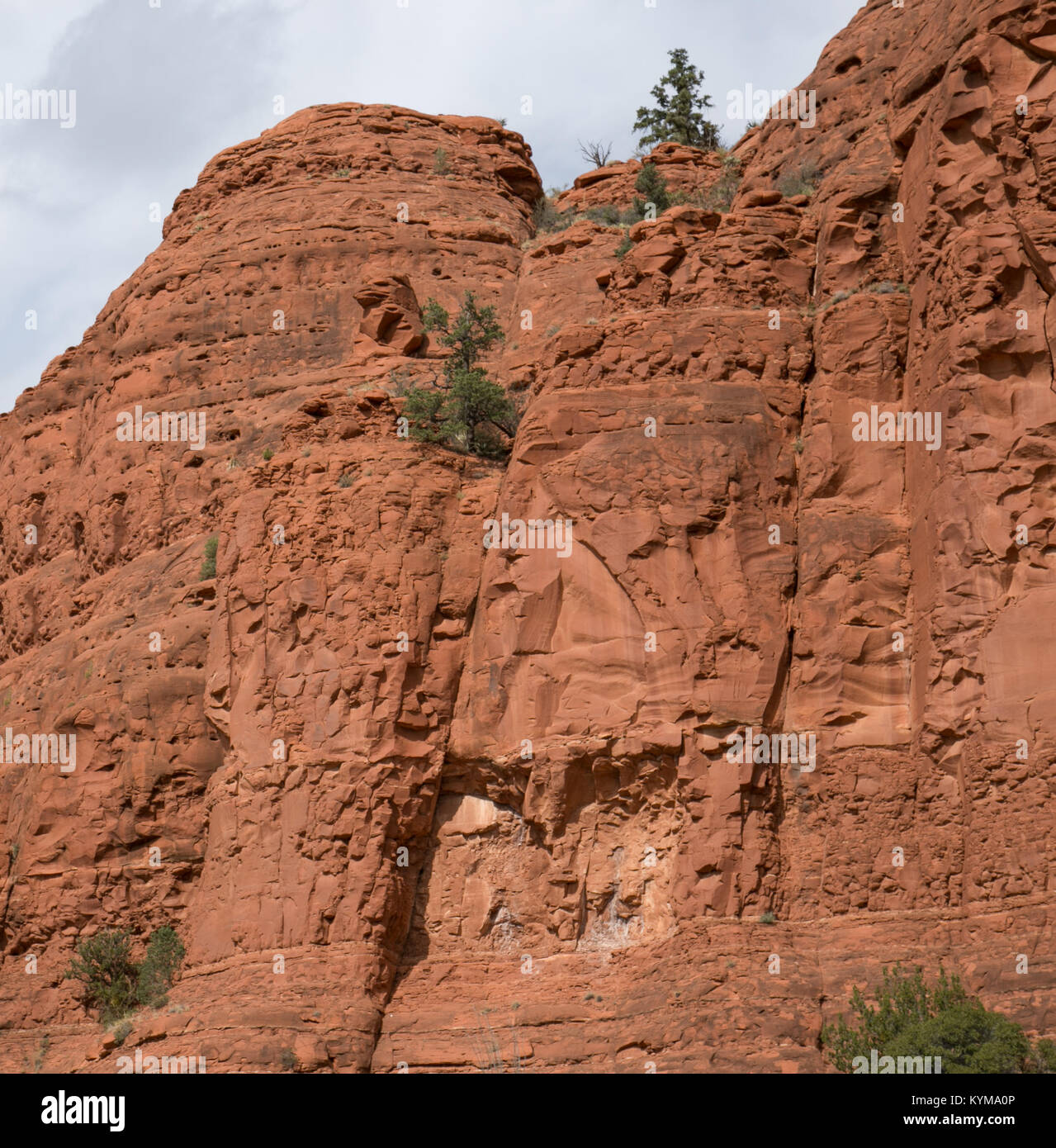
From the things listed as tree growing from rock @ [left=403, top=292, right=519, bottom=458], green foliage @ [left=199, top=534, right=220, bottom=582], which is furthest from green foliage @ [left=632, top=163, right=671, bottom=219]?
green foliage @ [left=199, top=534, right=220, bottom=582]

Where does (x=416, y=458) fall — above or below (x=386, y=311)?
below

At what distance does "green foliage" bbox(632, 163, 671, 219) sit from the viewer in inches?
1484

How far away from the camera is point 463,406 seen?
30.6 meters

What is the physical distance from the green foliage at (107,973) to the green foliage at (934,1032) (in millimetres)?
11129

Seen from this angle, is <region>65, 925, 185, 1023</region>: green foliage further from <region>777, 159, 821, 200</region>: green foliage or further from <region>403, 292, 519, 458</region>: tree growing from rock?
<region>777, 159, 821, 200</region>: green foliage

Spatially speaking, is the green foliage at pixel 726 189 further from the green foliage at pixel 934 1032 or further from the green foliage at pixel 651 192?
the green foliage at pixel 934 1032

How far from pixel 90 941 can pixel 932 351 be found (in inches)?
608

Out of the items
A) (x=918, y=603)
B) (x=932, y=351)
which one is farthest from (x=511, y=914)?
(x=932, y=351)

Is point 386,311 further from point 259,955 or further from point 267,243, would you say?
point 259,955

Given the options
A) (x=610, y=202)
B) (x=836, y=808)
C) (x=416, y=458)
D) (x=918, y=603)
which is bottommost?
(x=836, y=808)

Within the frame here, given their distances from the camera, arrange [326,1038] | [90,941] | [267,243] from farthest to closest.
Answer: [267,243], [90,941], [326,1038]

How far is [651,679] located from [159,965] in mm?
8772

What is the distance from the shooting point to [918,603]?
24891mm

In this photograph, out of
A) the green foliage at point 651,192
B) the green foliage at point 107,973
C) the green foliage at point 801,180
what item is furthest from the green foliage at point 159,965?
the green foliage at point 651,192
